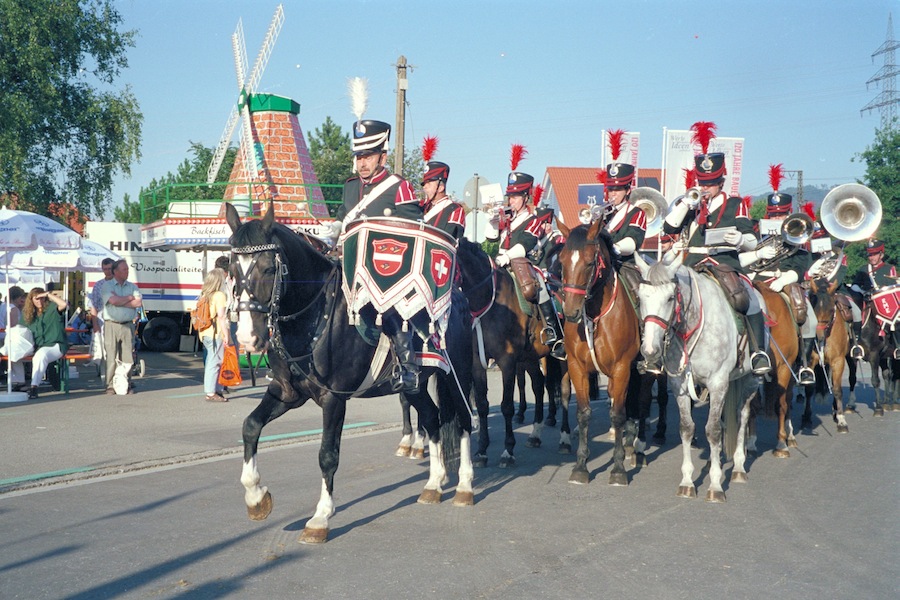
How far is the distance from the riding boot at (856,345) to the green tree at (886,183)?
37.3 m

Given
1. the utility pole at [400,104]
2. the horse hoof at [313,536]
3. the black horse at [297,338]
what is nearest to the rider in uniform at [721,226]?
the black horse at [297,338]

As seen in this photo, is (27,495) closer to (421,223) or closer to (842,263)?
(421,223)

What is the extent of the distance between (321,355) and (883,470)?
6.53m

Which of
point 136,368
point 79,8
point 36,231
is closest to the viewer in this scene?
point 36,231

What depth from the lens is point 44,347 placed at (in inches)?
596

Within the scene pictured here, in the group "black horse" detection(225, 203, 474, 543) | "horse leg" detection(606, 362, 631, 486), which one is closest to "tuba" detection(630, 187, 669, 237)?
"horse leg" detection(606, 362, 631, 486)

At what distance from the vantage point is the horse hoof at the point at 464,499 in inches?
311

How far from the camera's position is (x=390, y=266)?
705 centimetres

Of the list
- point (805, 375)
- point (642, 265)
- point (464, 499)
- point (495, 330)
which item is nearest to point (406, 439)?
point (495, 330)

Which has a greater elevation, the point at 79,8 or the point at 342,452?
the point at 79,8

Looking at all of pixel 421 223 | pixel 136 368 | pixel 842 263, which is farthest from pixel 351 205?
pixel 136 368

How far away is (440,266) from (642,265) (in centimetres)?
257

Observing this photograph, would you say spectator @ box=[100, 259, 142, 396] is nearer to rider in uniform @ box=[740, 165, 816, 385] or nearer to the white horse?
the white horse

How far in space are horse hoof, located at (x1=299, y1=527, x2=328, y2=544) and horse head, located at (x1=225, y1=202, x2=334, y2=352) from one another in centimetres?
140
